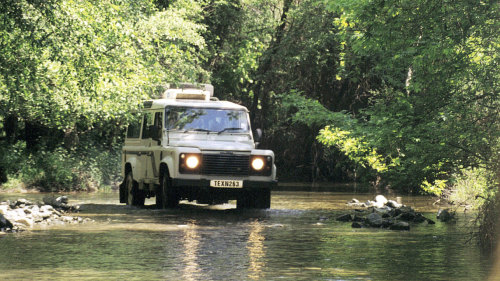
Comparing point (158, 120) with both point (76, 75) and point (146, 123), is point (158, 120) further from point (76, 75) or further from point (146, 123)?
point (76, 75)

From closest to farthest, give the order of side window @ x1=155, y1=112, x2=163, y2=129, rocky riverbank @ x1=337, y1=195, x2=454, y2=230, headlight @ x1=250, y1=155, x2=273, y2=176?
rocky riverbank @ x1=337, y1=195, x2=454, y2=230
headlight @ x1=250, y1=155, x2=273, y2=176
side window @ x1=155, y1=112, x2=163, y2=129

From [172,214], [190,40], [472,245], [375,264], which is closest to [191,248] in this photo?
[375,264]

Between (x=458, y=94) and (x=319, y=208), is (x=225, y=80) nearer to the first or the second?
(x=319, y=208)

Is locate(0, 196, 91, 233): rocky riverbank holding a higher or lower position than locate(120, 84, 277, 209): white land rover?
→ lower

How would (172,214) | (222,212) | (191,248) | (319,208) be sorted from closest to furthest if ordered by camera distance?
(191,248)
(172,214)
(222,212)
(319,208)

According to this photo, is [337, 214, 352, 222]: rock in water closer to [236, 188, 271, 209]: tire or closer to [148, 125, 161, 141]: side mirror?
[236, 188, 271, 209]: tire

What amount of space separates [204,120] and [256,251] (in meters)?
9.29

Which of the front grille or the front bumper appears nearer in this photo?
the front bumper

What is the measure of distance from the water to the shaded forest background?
1479 millimetres

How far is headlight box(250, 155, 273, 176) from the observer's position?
2052 centimetres

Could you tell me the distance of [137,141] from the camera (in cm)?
2336

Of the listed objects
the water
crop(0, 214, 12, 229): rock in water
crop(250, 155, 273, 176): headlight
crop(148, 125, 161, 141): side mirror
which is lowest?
the water

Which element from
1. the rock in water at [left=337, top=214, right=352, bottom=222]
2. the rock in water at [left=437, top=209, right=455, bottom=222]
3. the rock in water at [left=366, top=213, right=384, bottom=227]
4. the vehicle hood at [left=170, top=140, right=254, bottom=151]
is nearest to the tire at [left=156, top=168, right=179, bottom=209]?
the vehicle hood at [left=170, top=140, right=254, bottom=151]

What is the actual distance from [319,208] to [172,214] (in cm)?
491
